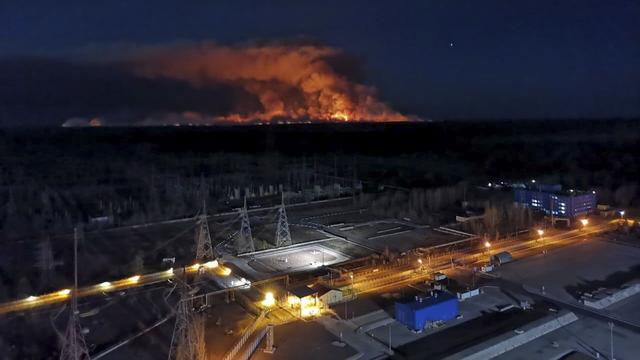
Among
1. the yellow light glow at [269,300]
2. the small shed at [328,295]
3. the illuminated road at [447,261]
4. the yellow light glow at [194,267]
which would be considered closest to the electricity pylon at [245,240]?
the yellow light glow at [194,267]

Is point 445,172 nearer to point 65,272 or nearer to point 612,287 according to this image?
point 612,287

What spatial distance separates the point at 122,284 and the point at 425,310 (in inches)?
270

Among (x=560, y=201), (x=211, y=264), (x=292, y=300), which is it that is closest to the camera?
(x=292, y=300)

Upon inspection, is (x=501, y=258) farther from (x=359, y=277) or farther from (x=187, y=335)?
(x=187, y=335)

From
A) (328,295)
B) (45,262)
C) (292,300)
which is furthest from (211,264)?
(45,262)

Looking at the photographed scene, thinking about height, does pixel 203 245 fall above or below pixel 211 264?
above

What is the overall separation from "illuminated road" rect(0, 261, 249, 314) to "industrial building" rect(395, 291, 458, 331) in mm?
3774

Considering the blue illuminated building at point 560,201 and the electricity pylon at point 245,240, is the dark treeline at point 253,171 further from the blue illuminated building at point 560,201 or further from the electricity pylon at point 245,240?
the electricity pylon at point 245,240

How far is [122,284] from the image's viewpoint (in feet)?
39.3

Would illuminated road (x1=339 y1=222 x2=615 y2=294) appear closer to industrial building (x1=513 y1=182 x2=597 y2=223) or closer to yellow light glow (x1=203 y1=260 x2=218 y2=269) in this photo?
industrial building (x1=513 y1=182 x2=597 y2=223)

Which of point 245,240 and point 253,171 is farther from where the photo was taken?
point 253,171

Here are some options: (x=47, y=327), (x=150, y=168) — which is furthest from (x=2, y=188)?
(x=47, y=327)

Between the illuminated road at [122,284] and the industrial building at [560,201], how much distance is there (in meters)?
11.7

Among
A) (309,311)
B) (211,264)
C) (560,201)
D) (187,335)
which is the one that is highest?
(560,201)
